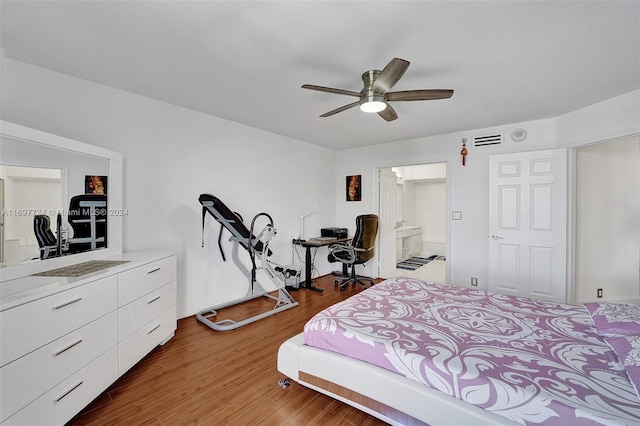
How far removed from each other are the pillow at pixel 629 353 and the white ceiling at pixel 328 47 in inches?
73.5

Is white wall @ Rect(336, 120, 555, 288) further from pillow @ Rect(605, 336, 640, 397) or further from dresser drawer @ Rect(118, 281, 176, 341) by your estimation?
dresser drawer @ Rect(118, 281, 176, 341)

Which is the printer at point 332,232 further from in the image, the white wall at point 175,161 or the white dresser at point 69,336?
the white dresser at point 69,336

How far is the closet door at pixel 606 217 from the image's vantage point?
11.1 feet

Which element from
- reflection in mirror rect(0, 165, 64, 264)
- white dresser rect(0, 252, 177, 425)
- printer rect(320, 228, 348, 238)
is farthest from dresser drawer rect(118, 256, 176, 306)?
printer rect(320, 228, 348, 238)

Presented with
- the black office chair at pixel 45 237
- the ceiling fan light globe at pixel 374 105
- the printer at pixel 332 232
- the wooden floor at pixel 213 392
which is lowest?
the wooden floor at pixel 213 392

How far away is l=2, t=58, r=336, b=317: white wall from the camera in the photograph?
87.0 inches

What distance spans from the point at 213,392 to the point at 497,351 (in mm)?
1857

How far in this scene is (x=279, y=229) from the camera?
13.8 feet

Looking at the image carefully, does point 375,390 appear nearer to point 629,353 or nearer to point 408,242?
point 629,353

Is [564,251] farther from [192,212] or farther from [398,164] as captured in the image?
[192,212]

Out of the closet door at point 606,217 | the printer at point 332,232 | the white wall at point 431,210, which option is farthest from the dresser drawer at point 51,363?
the white wall at point 431,210

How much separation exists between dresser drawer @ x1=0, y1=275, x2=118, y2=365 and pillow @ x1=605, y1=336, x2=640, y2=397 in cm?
281

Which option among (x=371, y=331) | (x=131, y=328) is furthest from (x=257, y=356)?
(x=371, y=331)

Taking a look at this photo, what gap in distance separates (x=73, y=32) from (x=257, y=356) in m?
2.77
